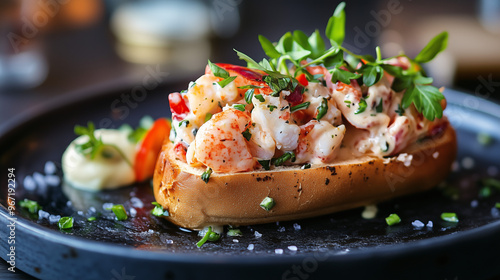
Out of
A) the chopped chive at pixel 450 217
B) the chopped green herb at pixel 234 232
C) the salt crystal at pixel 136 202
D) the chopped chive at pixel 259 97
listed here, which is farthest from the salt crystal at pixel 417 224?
the salt crystal at pixel 136 202

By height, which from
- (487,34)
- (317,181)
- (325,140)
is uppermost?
(325,140)

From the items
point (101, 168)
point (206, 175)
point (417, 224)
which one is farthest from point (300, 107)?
point (101, 168)

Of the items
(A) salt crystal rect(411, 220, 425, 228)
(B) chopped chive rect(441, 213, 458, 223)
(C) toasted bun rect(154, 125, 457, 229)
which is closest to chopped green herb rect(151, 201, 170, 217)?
(C) toasted bun rect(154, 125, 457, 229)

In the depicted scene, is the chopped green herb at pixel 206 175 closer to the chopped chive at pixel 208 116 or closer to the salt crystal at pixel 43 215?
the chopped chive at pixel 208 116

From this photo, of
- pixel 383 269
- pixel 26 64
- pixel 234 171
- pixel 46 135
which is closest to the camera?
pixel 383 269

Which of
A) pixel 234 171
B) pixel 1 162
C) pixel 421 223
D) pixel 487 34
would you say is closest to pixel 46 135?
pixel 1 162

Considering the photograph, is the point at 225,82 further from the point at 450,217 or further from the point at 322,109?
the point at 450,217

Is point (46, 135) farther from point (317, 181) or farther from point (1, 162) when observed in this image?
point (317, 181)
